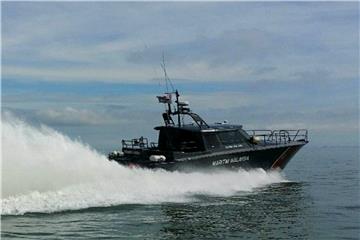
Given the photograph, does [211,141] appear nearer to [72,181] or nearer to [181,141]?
[181,141]

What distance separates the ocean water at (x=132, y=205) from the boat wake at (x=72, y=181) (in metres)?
0.03

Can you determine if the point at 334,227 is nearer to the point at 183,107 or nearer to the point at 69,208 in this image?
the point at 69,208

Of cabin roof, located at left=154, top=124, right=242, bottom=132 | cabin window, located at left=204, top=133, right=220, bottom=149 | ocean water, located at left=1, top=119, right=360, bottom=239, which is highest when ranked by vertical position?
cabin roof, located at left=154, top=124, right=242, bottom=132

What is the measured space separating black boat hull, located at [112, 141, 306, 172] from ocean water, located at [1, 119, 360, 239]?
55cm

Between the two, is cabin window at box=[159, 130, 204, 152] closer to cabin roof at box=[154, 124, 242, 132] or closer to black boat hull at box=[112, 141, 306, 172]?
cabin roof at box=[154, 124, 242, 132]

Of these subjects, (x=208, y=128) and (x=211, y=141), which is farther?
(x=208, y=128)

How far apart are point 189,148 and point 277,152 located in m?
5.93

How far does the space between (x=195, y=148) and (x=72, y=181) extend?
8.12m

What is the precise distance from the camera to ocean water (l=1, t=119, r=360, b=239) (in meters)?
14.2

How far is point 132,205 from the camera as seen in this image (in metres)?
17.8

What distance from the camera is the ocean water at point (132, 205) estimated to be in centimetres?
1420

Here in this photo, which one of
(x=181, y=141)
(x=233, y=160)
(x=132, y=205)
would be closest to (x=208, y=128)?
(x=181, y=141)

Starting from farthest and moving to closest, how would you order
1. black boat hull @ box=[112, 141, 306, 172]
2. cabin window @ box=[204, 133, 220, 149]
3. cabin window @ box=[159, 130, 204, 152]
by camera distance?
1. cabin window @ box=[204, 133, 220, 149]
2. cabin window @ box=[159, 130, 204, 152]
3. black boat hull @ box=[112, 141, 306, 172]

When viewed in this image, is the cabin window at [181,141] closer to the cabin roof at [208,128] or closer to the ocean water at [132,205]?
the cabin roof at [208,128]
